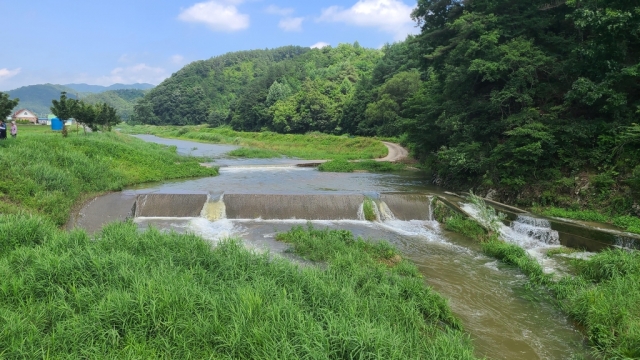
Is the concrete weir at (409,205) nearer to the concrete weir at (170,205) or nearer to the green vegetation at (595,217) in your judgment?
the green vegetation at (595,217)

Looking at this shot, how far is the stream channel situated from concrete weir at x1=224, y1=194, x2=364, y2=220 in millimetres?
355

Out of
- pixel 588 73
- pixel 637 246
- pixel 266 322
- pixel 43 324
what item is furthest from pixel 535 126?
pixel 43 324

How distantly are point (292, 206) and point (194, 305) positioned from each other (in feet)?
30.9

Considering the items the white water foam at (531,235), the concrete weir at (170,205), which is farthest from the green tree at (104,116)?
the white water foam at (531,235)

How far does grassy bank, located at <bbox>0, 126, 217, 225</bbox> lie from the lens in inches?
472

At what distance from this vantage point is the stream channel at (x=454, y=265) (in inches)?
250

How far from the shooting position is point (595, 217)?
1272 cm

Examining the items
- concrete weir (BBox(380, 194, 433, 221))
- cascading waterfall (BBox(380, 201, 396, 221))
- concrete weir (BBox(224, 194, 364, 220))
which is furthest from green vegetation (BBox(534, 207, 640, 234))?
concrete weir (BBox(224, 194, 364, 220))

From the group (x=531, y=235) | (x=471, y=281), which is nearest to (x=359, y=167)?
(x=531, y=235)

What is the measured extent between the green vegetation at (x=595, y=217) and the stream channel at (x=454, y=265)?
237cm

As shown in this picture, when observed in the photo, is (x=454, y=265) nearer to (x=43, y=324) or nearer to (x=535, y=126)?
(x=535, y=126)

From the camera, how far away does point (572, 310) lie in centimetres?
708

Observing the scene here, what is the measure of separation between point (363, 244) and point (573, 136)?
32.6ft

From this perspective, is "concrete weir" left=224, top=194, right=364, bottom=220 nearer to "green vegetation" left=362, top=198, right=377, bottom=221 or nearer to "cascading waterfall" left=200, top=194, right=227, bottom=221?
"cascading waterfall" left=200, top=194, right=227, bottom=221
